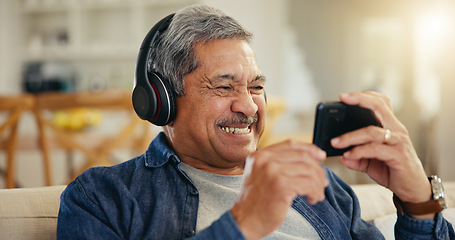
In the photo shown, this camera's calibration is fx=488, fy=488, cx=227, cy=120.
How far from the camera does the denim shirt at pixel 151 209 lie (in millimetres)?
969

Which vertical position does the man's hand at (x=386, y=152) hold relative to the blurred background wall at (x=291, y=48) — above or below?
above

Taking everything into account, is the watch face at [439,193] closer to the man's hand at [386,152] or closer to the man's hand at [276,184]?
the man's hand at [386,152]

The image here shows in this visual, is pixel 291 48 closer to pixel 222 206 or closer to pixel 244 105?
pixel 244 105

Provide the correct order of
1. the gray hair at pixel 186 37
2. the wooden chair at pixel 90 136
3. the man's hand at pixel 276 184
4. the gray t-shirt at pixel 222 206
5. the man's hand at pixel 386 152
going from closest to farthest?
the man's hand at pixel 276 184, the man's hand at pixel 386 152, the gray t-shirt at pixel 222 206, the gray hair at pixel 186 37, the wooden chair at pixel 90 136

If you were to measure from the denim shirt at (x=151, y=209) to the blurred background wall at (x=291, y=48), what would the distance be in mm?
3369

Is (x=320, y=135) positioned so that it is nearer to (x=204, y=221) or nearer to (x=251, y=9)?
(x=204, y=221)

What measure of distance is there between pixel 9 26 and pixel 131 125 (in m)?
3.00

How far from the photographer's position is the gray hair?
116cm

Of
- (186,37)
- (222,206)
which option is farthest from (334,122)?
(186,37)

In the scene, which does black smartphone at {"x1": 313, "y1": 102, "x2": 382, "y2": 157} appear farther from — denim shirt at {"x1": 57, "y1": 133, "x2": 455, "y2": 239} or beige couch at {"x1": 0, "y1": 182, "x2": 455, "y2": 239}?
beige couch at {"x1": 0, "y1": 182, "x2": 455, "y2": 239}

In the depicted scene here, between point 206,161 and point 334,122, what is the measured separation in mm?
377

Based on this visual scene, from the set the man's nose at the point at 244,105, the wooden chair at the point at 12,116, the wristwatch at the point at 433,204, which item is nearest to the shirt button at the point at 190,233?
the man's nose at the point at 244,105

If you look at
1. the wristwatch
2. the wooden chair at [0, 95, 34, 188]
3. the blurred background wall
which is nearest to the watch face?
the wristwatch

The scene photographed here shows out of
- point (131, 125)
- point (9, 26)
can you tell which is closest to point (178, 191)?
point (131, 125)
